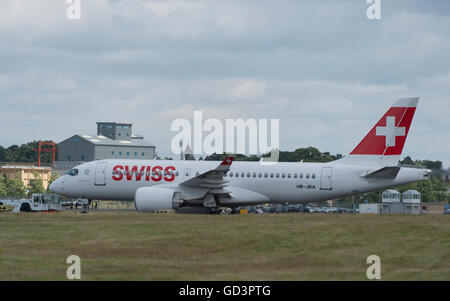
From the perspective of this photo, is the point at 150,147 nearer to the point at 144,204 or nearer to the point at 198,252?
the point at 144,204

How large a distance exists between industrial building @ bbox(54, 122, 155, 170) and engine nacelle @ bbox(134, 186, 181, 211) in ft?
278

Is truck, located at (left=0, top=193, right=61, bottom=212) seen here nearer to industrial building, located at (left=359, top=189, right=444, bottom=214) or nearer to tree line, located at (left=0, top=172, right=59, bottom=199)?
industrial building, located at (left=359, top=189, right=444, bottom=214)

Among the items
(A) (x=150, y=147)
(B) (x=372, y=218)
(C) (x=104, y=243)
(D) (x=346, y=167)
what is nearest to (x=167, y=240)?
(C) (x=104, y=243)

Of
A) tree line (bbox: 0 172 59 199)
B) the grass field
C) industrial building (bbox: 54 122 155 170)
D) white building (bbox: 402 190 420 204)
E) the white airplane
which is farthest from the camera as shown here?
industrial building (bbox: 54 122 155 170)

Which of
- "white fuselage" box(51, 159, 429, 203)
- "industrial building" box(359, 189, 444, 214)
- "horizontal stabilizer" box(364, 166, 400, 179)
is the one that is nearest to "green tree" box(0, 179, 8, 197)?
"industrial building" box(359, 189, 444, 214)

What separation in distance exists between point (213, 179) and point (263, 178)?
3.65 m

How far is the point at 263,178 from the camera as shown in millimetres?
50469

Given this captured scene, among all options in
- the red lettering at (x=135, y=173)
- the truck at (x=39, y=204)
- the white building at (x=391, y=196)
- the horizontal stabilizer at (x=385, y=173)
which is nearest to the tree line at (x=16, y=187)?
the white building at (x=391, y=196)

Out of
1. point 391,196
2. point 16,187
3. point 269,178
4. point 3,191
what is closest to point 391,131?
point 269,178

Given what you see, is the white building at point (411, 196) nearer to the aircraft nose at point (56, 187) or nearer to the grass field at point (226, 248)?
the aircraft nose at point (56, 187)

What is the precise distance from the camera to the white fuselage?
49.6 metres

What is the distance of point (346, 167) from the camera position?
50031 millimetres

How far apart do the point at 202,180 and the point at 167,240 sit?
1738 cm

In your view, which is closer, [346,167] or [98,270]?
[98,270]
